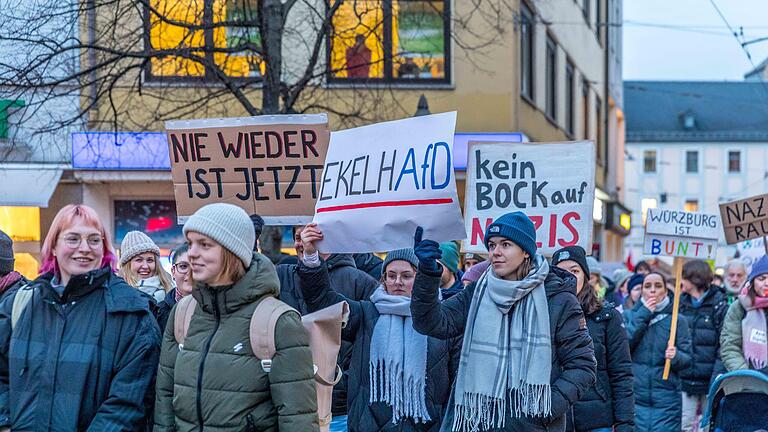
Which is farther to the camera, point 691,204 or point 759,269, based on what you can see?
point 691,204

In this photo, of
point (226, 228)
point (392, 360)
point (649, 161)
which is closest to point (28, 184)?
point (392, 360)

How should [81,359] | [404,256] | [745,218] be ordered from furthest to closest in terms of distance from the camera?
[745,218] → [404,256] → [81,359]

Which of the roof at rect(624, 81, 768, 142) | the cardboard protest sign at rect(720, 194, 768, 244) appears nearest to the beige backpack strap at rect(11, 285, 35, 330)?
the cardboard protest sign at rect(720, 194, 768, 244)

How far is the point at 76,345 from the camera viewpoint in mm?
4848

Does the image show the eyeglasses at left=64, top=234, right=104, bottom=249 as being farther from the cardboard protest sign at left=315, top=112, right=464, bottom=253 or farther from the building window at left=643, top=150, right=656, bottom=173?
the building window at left=643, top=150, right=656, bottom=173

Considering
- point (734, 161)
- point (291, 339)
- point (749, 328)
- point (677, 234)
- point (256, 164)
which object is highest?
point (256, 164)

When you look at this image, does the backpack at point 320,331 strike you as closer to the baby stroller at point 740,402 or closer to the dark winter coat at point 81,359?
the dark winter coat at point 81,359

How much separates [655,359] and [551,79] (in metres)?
15.0

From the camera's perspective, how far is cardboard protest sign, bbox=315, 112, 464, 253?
5.98 m

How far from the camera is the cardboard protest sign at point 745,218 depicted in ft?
40.5

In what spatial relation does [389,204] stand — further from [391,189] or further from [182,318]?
[182,318]

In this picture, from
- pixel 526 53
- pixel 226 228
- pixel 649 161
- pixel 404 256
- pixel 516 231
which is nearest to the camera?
pixel 226 228

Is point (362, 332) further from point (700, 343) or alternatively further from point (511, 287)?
point (700, 343)

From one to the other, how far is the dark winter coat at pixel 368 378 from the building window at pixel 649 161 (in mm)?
77801
